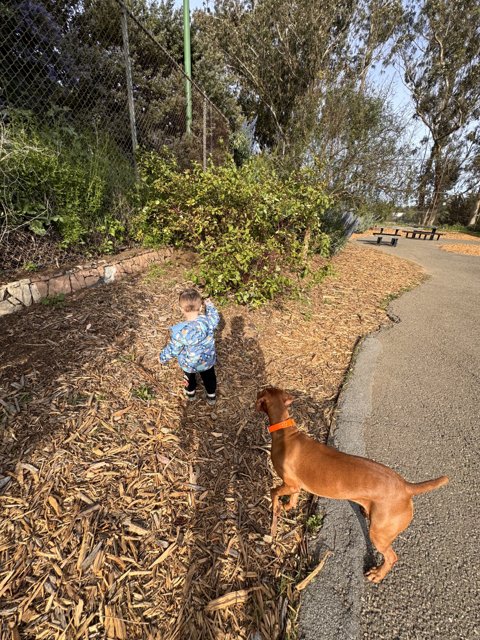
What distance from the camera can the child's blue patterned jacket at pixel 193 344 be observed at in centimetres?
264

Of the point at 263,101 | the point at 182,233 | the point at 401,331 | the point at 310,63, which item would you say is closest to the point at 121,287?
the point at 182,233

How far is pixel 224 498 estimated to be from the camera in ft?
7.15

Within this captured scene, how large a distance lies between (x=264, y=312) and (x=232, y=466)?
8.15ft

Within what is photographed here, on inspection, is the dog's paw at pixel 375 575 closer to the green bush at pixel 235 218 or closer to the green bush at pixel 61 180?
the green bush at pixel 235 218

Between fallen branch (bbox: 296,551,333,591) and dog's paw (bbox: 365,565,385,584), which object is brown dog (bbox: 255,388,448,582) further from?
fallen branch (bbox: 296,551,333,591)

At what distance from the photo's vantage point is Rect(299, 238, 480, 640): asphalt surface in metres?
1.59

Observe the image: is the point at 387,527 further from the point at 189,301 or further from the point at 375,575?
the point at 189,301

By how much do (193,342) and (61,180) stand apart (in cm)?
279

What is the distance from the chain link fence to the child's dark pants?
2.63m

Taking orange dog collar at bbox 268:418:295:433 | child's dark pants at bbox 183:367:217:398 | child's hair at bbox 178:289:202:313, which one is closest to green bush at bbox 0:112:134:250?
child's hair at bbox 178:289:202:313

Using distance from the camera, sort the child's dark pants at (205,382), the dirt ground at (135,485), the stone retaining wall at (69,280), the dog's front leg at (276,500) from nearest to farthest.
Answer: the dirt ground at (135,485) → the dog's front leg at (276,500) → the child's dark pants at (205,382) → the stone retaining wall at (69,280)

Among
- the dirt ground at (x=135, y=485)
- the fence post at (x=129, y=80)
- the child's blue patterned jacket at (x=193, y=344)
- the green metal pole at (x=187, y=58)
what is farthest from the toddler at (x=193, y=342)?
the green metal pole at (x=187, y=58)

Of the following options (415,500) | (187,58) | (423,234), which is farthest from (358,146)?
(423,234)

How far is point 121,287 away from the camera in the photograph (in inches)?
162
